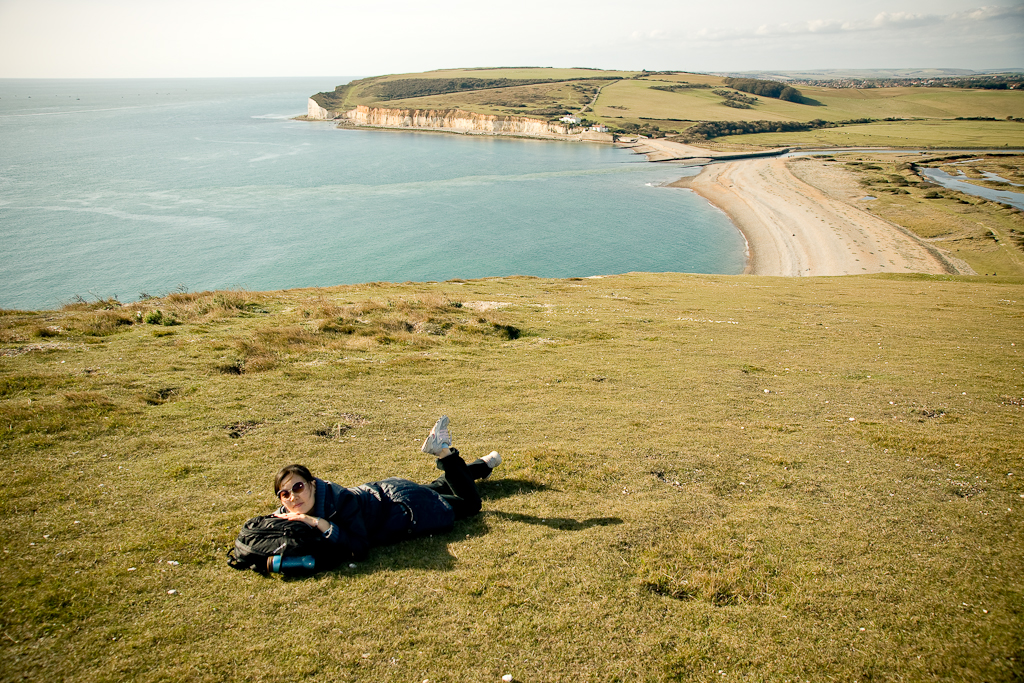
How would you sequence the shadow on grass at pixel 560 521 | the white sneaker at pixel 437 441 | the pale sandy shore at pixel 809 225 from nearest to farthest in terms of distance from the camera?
the white sneaker at pixel 437 441, the shadow on grass at pixel 560 521, the pale sandy shore at pixel 809 225

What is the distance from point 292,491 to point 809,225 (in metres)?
91.0

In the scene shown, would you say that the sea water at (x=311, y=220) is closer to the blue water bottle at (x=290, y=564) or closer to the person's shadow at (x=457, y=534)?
the blue water bottle at (x=290, y=564)

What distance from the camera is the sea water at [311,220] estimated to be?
61.6 meters

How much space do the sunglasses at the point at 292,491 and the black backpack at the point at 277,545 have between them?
1.29ft

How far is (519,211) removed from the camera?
95.6 m

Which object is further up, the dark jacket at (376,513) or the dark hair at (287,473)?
the dark hair at (287,473)

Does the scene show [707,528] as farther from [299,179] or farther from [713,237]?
Answer: [299,179]

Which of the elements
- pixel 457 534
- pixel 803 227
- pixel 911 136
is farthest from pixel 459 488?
pixel 911 136

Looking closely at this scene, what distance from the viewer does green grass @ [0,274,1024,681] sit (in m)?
6.48

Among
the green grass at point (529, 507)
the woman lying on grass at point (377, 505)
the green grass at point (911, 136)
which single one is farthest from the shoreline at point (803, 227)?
the woman lying on grass at point (377, 505)

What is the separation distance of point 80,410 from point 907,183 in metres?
132

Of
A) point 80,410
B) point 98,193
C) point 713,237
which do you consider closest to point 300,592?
point 80,410

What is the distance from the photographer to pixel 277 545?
7.59 metres

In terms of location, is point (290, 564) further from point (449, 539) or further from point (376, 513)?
point (449, 539)
